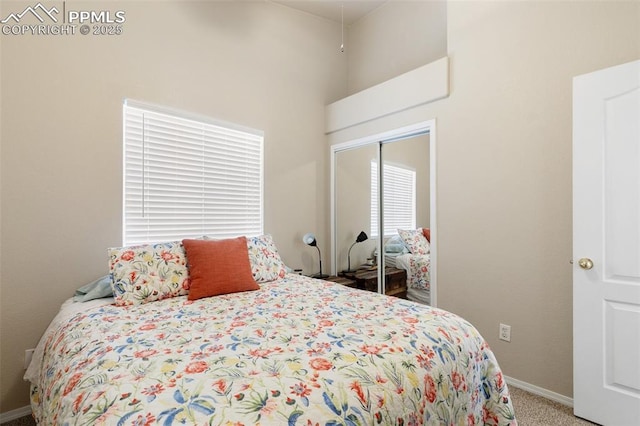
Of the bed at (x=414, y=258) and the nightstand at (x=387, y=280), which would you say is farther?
the nightstand at (x=387, y=280)

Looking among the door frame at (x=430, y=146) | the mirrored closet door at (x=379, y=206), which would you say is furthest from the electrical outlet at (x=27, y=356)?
the door frame at (x=430, y=146)

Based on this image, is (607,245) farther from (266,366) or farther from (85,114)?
(85,114)

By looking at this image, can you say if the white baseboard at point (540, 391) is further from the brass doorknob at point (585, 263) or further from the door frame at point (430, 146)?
the brass doorknob at point (585, 263)

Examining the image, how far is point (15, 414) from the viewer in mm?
1951

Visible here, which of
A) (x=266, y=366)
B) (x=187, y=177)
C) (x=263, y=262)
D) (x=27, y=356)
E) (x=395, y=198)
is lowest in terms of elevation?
(x=27, y=356)

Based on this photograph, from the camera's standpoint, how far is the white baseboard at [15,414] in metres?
1.92

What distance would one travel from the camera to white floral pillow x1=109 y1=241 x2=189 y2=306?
1846mm

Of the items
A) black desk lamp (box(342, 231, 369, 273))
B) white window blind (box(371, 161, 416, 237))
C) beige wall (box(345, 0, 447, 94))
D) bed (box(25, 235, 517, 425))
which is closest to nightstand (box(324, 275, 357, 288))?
black desk lamp (box(342, 231, 369, 273))

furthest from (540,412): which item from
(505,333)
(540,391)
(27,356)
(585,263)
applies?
(27,356)

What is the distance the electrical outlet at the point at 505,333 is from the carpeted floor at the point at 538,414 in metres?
0.36

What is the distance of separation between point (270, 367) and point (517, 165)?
7.01 ft

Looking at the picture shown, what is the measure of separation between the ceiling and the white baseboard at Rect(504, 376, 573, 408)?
148 inches

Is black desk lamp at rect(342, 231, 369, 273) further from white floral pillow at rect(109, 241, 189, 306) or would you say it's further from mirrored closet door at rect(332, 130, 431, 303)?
white floral pillow at rect(109, 241, 189, 306)

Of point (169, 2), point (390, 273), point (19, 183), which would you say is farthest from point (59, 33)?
point (390, 273)
